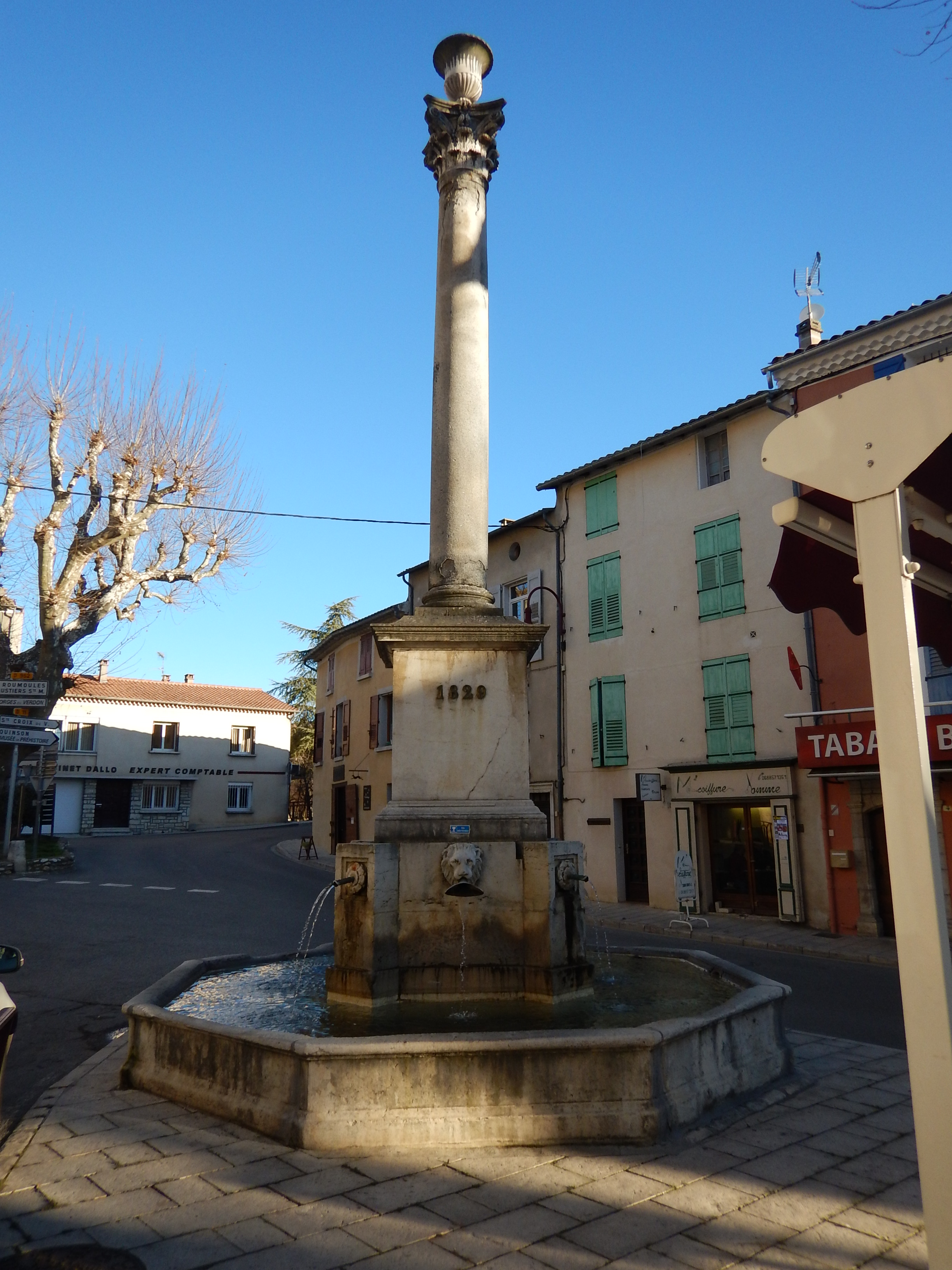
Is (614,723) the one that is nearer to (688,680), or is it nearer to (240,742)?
(688,680)

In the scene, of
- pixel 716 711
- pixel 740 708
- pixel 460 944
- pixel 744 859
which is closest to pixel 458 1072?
pixel 460 944

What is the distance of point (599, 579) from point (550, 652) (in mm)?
2515

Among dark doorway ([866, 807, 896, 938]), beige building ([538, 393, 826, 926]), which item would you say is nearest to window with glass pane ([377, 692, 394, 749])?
beige building ([538, 393, 826, 926])

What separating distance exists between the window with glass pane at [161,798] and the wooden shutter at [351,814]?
17.3 meters

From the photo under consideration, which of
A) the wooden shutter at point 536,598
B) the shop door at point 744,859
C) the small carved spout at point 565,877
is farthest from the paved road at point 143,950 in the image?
the wooden shutter at point 536,598

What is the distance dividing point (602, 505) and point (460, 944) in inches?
693

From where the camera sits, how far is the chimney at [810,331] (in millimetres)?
19812

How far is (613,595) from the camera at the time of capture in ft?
72.4

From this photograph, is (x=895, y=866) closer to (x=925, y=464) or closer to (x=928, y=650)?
(x=925, y=464)

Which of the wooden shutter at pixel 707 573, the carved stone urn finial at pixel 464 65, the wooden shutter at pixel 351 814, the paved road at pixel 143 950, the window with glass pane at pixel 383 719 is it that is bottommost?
the paved road at pixel 143 950

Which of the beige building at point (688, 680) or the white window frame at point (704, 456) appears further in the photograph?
the white window frame at point (704, 456)

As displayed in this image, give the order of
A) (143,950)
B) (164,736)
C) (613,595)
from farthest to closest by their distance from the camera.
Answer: (164,736), (613,595), (143,950)

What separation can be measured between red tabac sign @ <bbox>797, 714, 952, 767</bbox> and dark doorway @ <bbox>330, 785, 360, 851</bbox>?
19.2m

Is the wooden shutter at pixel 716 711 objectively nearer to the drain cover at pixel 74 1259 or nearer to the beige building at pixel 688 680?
the beige building at pixel 688 680
